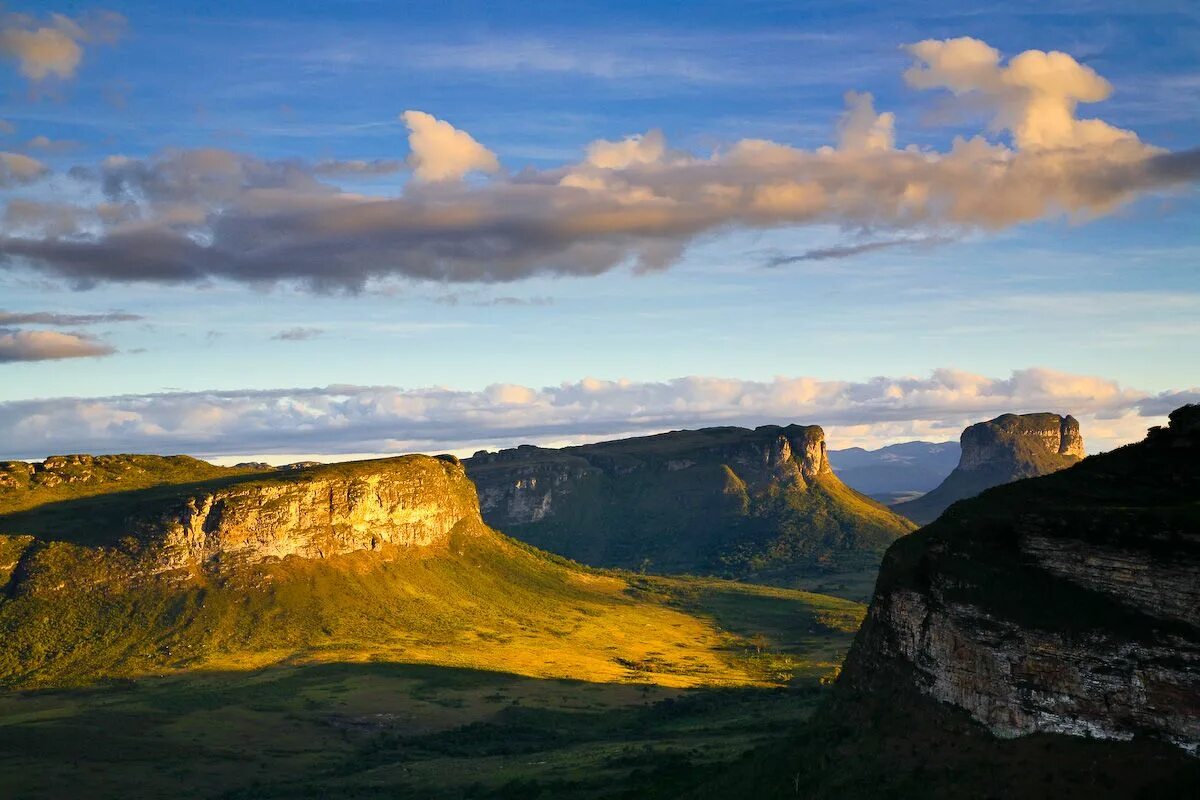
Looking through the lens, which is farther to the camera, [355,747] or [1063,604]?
[355,747]

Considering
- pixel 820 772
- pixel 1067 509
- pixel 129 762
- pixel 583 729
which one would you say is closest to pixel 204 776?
pixel 129 762

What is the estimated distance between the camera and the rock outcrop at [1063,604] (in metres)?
79.2

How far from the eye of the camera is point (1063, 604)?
85500mm

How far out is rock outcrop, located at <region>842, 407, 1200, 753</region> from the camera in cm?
7925

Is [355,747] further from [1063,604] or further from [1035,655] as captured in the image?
[1063,604]

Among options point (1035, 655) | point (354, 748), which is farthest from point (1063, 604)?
point (354, 748)

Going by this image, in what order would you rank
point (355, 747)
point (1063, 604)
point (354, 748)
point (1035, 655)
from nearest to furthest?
point (1063, 604) → point (1035, 655) → point (354, 748) → point (355, 747)

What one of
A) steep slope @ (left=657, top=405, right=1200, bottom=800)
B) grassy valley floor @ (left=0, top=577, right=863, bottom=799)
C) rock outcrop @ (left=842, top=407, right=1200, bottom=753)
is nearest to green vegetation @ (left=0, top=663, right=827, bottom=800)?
grassy valley floor @ (left=0, top=577, right=863, bottom=799)

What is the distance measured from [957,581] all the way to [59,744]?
416 feet

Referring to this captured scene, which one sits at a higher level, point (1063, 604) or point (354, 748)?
point (1063, 604)

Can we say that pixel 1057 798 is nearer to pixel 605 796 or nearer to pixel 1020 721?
pixel 1020 721

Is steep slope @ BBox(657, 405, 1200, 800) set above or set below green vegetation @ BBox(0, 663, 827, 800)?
above

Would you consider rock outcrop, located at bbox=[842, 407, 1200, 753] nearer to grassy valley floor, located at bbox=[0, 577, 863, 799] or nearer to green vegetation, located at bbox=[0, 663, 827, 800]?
grassy valley floor, located at bbox=[0, 577, 863, 799]

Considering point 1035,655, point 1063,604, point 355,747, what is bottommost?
point 355,747
